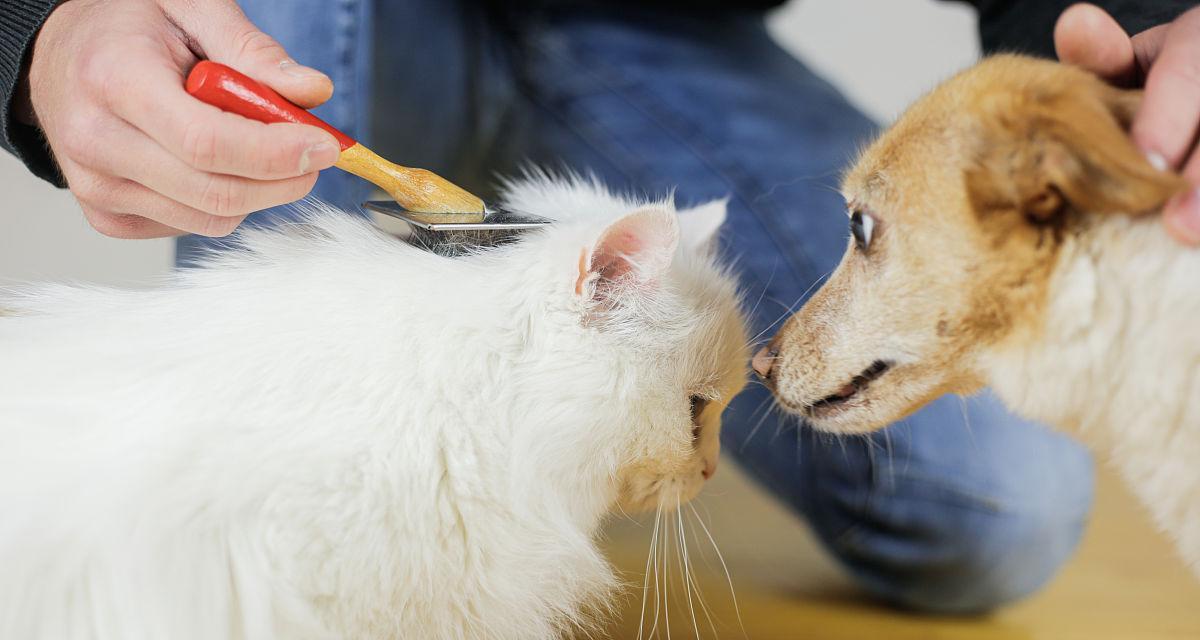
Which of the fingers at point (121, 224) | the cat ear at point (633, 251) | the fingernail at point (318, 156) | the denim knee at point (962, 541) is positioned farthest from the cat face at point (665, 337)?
the denim knee at point (962, 541)

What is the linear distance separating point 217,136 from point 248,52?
121mm

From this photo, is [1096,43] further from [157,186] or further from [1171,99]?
[157,186]

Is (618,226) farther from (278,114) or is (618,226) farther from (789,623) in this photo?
(789,623)

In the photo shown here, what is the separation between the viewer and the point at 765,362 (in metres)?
0.97

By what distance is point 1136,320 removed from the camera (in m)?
0.74

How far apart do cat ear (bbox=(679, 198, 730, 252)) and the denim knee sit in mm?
637

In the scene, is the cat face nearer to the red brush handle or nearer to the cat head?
the cat head

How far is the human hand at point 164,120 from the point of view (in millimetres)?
764

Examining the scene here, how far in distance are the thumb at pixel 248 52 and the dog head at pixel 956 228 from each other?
0.51 m

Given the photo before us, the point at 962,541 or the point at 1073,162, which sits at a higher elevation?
the point at 1073,162

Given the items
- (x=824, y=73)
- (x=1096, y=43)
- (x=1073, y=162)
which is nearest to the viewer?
(x=1073, y=162)

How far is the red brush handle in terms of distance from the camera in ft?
2.56

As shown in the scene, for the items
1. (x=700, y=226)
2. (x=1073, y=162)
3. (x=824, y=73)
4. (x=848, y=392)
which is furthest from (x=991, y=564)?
(x=824, y=73)

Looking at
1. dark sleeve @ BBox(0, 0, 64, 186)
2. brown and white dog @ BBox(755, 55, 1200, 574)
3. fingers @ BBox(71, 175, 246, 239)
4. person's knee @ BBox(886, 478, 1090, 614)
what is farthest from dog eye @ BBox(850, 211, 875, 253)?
dark sleeve @ BBox(0, 0, 64, 186)
